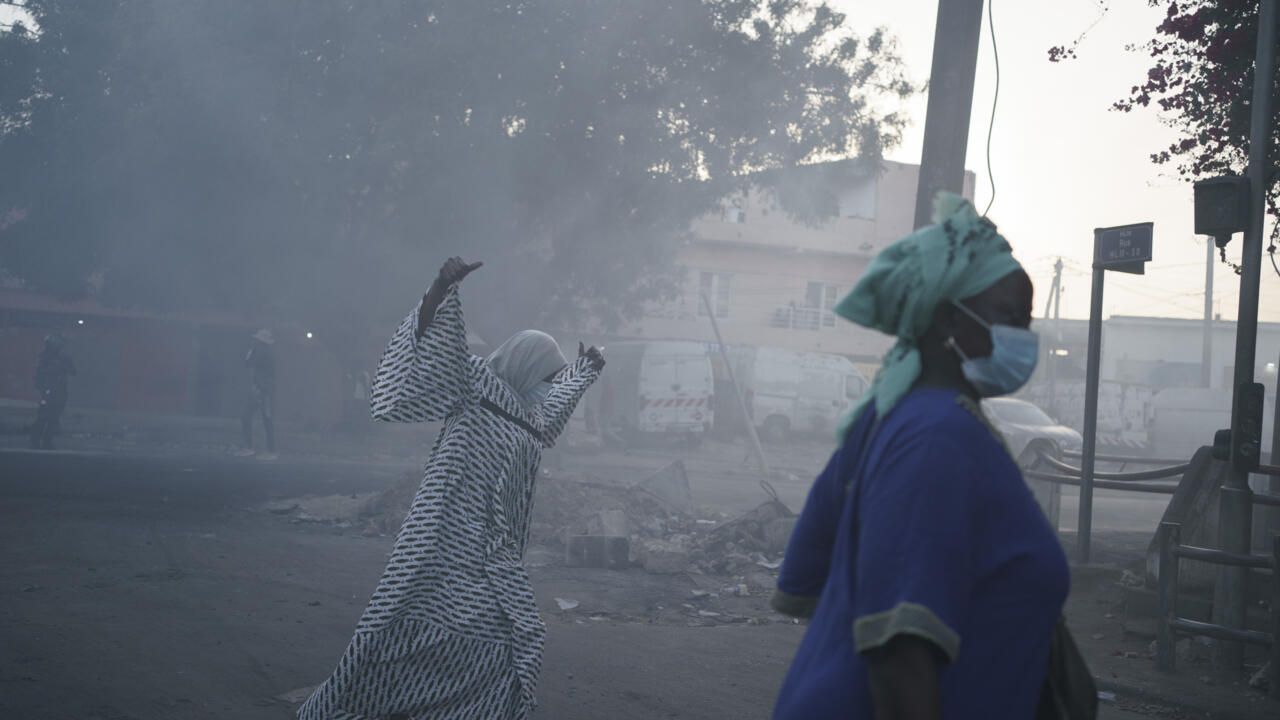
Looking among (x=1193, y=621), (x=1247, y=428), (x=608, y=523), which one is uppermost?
(x=1247, y=428)

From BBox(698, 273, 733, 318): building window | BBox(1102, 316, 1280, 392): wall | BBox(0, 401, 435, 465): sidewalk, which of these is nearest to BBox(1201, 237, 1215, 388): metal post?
BBox(1102, 316, 1280, 392): wall

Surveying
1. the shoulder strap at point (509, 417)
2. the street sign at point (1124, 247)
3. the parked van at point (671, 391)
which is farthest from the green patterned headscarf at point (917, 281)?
the parked van at point (671, 391)

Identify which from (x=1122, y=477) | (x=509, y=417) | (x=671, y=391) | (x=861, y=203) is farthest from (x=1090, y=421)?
(x=861, y=203)

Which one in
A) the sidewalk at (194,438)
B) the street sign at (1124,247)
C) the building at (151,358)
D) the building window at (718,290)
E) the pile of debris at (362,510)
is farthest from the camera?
the building window at (718,290)

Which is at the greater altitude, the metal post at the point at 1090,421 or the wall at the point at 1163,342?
the wall at the point at 1163,342

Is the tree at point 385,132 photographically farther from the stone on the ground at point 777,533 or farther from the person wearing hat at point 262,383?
the stone on the ground at point 777,533

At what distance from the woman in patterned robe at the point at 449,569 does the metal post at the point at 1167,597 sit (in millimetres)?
4313

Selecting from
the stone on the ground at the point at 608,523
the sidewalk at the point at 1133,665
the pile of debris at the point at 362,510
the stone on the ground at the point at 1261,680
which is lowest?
the pile of debris at the point at 362,510

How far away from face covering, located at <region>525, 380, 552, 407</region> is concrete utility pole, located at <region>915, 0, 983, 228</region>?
2863 millimetres

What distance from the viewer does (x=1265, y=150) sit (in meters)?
6.38

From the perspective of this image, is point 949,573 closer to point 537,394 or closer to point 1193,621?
point 537,394

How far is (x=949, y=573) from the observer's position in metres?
1.56

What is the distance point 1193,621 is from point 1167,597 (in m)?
0.20

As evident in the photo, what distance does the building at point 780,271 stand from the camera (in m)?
37.3
